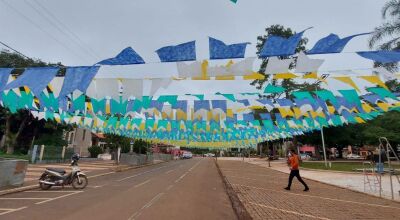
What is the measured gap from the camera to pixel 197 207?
10.4 meters

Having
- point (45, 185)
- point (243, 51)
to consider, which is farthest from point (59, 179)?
point (243, 51)

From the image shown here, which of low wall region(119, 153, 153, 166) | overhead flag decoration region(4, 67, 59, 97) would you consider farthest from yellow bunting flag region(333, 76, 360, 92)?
low wall region(119, 153, 153, 166)

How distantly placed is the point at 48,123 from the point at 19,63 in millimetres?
7567

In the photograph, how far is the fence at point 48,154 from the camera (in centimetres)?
3288

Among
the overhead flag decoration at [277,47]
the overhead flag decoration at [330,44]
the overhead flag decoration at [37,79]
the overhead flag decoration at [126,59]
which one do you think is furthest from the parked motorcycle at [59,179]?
the overhead flag decoration at [330,44]

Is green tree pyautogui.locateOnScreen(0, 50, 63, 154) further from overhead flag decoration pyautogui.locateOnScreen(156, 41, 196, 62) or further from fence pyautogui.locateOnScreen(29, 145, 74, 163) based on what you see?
overhead flag decoration pyautogui.locateOnScreen(156, 41, 196, 62)

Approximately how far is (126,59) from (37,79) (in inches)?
130

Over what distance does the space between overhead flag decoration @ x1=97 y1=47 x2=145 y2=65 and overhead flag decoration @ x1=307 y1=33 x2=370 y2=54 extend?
187 inches

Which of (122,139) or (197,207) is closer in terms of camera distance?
(197,207)

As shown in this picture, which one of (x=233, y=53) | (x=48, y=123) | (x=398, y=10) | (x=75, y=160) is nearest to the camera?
(x=233, y=53)

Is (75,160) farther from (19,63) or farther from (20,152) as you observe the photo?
(20,152)

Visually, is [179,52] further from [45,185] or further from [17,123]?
[17,123]

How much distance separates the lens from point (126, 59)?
973 centimetres

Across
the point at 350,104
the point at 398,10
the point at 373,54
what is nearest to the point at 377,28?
the point at 398,10
